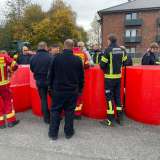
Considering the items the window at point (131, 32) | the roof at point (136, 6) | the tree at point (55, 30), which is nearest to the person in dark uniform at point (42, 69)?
the tree at point (55, 30)

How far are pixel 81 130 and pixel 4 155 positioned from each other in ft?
6.21

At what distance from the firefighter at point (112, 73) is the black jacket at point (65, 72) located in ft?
3.18

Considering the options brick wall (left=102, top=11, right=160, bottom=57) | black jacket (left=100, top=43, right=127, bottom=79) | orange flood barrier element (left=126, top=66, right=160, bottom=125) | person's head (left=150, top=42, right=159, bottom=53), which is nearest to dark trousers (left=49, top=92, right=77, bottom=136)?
black jacket (left=100, top=43, right=127, bottom=79)

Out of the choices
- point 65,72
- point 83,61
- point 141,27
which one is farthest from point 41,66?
point 141,27

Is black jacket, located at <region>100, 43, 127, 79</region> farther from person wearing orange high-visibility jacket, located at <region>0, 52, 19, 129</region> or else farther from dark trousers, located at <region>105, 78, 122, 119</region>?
person wearing orange high-visibility jacket, located at <region>0, 52, 19, 129</region>

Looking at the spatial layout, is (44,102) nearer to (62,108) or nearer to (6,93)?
(6,93)

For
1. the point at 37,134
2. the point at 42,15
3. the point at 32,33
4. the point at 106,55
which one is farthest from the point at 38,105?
the point at 42,15

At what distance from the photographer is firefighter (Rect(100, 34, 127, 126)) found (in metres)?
6.46

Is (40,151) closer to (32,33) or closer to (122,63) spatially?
(122,63)

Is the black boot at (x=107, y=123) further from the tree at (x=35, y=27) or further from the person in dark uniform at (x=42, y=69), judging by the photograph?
the tree at (x=35, y=27)

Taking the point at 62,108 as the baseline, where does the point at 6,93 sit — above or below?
above

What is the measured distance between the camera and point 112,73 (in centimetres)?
651

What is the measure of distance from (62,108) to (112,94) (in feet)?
4.53

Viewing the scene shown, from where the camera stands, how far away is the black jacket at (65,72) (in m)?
5.60
